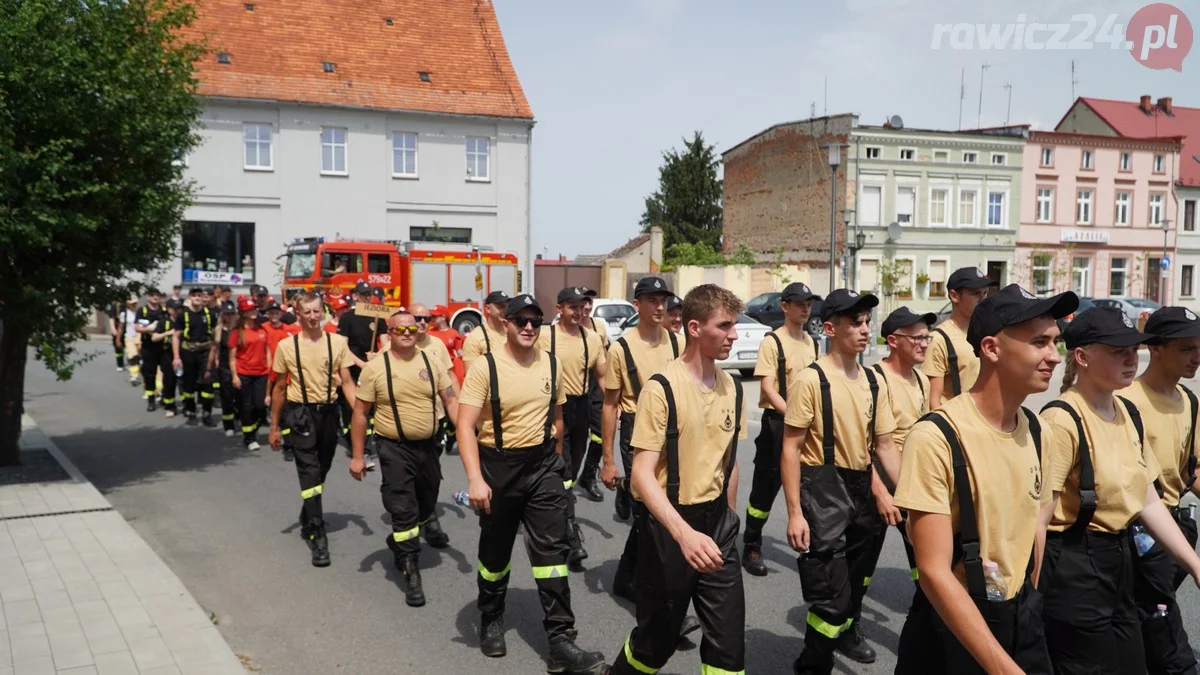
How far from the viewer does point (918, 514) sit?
271 centimetres

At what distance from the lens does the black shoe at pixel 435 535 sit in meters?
7.43

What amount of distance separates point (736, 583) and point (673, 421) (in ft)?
2.39

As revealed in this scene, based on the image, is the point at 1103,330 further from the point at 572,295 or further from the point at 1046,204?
the point at 1046,204

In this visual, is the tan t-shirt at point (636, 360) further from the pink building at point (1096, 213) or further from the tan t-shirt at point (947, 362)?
the pink building at point (1096, 213)

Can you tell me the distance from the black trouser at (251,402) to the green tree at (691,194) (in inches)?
2004

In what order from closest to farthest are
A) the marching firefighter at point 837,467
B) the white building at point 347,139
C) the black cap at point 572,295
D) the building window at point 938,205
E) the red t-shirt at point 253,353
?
1. the marching firefighter at point 837,467
2. the black cap at point 572,295
3. the red t-shirt at point 253,353
4. the white building at point 347,139
5. the building window at point 938,205

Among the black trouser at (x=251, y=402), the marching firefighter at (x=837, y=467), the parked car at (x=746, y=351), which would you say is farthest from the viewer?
Result: the parked car at (x=746, y=351)

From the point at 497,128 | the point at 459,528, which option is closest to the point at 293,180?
the point at 497,128

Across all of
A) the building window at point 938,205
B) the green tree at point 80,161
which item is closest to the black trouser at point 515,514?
the green tree at point 80,161

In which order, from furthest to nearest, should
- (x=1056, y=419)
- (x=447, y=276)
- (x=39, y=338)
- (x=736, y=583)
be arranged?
(x=447, y=276) → (x=39, y=338) → (x=736, y=583) → (x=1056, y=419)

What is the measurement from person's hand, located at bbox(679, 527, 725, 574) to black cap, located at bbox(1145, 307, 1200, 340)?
83.9 inches

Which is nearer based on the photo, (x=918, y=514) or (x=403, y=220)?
(x=918, y=514)

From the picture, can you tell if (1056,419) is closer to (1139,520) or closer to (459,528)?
(1139,520)

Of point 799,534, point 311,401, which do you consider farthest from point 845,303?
point 311,401
